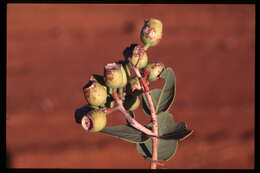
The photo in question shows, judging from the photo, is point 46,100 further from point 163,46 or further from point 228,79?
point 228,79

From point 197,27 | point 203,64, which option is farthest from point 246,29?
point 203,64

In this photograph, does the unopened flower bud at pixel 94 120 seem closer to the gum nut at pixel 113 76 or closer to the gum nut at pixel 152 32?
the gum nut at pixel 113 76

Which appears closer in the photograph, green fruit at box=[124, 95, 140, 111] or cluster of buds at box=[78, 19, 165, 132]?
cluster of buds at box=[78, 19, 165, 132]

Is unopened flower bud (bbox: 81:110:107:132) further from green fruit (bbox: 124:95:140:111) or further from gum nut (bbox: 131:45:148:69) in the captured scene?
gum nut (bbox: 131:45:148:69)

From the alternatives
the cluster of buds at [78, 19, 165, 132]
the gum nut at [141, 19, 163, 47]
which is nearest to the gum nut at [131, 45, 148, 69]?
the cluster of buds at [78, 19, 165, 132]

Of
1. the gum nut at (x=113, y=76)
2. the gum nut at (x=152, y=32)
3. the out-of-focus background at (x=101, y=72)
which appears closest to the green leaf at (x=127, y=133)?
the gum nut at (x=113, y=76)

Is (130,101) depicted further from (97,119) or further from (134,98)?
(97,119)
